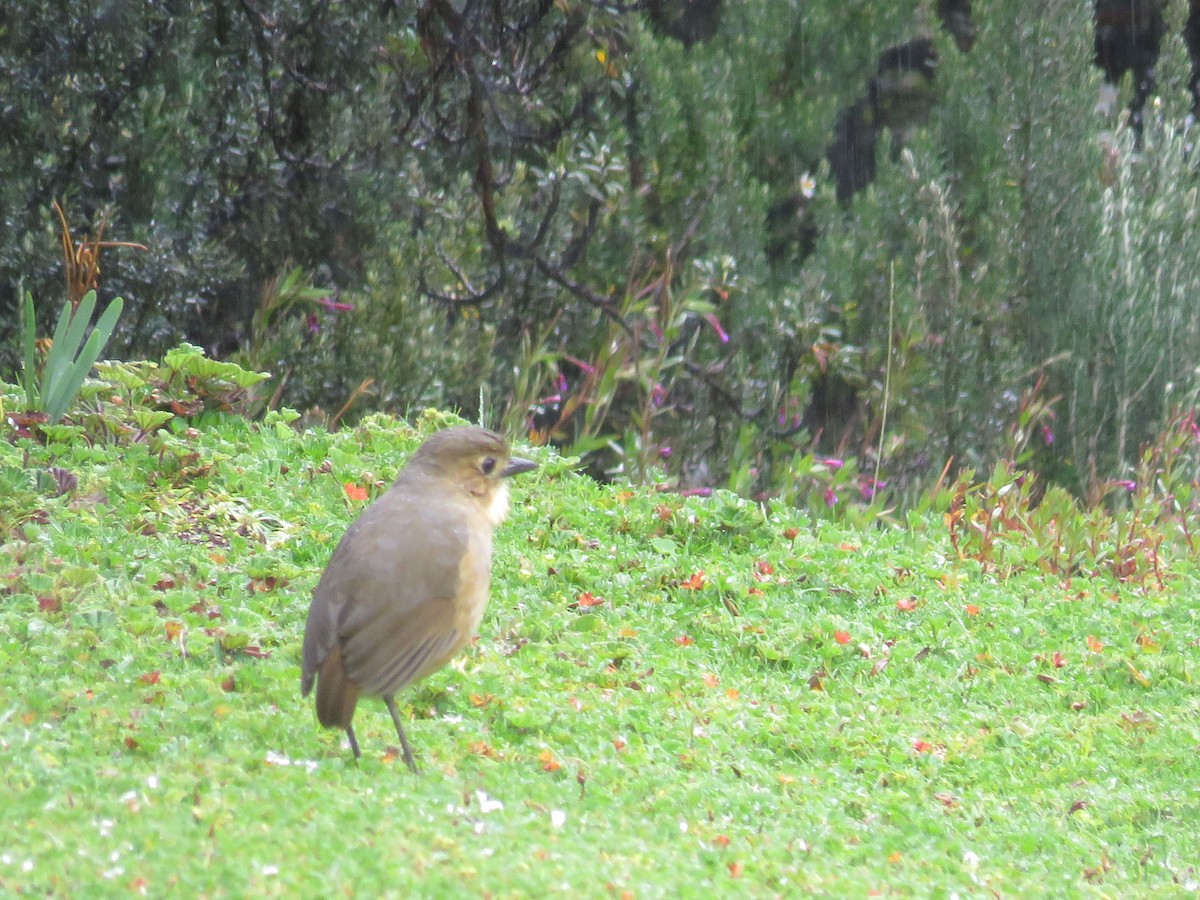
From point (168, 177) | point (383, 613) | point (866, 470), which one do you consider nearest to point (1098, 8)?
point (866, 470)

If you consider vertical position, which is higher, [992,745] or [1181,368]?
[1181,368]

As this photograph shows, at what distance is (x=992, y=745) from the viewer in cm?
533

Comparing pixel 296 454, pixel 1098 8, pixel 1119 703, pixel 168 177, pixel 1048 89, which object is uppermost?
pixel 1098 8

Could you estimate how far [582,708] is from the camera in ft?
16.6

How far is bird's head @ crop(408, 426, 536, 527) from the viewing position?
16.4 feet

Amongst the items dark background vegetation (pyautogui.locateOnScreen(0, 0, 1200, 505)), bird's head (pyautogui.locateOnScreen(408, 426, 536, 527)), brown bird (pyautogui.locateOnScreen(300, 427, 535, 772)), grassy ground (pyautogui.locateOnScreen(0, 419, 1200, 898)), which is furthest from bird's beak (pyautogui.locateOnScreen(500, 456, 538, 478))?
dark background vegetation (pyautogui.locateOnScreen(0, 0, 1200, 505))

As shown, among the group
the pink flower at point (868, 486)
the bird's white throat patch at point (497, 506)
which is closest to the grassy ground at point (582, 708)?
the bird's white throat patch at point (497, 506)

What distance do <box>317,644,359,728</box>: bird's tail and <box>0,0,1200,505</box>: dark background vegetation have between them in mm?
3807

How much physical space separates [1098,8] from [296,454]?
938cm

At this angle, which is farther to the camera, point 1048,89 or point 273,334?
point 1048,89

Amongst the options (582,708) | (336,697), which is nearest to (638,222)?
(582,708)

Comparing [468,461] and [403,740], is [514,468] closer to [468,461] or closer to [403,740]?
[468,461]

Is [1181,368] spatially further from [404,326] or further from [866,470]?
[404,326]

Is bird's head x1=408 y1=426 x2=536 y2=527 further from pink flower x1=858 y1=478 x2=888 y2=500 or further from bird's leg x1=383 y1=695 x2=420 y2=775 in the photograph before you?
pink flower x1=858 y1=478 x2=888 y2=500
